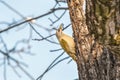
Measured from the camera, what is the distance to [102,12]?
4.63 feet

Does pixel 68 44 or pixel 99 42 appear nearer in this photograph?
pixel 99 42

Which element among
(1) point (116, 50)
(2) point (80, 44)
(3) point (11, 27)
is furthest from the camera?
(3) point (11, 27)

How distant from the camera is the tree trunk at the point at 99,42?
1.40 metres

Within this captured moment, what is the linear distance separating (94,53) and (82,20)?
176mm

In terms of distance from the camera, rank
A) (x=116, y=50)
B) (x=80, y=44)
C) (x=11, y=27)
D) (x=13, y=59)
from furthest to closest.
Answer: (x=11, y=27) → (x=13, y=59) → (x=80, y=44) → (x=116, y=50)

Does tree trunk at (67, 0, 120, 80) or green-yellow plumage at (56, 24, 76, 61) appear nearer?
tree trunk at (67, 0, 120, 80)

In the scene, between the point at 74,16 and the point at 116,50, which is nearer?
the point at 116,50

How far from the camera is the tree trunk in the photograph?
1.40 m

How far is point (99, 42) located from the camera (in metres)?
1.47

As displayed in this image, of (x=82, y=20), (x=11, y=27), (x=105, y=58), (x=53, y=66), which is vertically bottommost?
(x=53, y=66)

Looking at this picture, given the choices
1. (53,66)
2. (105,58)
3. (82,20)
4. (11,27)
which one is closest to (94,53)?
(105,58)

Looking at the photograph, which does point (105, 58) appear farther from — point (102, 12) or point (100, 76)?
point (102, 12)

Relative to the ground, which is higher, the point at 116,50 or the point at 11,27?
the point at 116,50

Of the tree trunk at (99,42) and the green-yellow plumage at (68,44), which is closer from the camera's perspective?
the tree trunk at (99,42)
